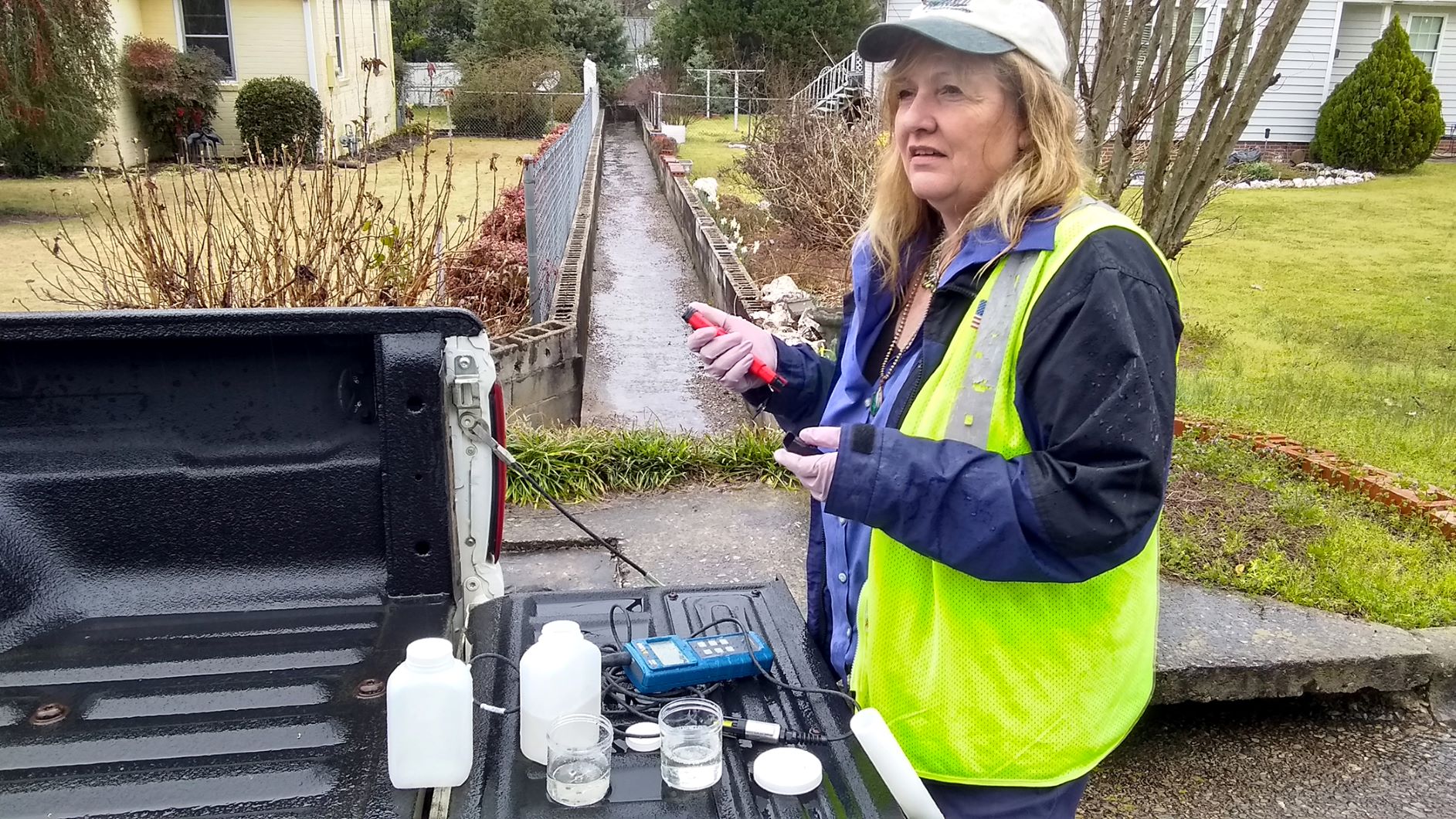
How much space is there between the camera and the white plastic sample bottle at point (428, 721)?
5.23 feet

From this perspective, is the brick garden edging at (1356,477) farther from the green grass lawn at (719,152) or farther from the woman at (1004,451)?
the green grass lawn at (719,152)

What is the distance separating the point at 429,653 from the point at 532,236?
6132 millimetres

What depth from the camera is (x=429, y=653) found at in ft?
5.29

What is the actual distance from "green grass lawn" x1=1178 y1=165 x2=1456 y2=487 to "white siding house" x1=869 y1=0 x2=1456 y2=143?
624 centimetres

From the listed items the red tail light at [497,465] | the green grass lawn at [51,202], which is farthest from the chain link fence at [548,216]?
the red tail light at [497,465]

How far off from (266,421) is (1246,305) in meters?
10.4

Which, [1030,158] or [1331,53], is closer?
[1030,158]

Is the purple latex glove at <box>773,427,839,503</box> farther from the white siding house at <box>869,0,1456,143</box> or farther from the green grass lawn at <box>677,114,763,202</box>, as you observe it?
the white siding house at <box>869,0,1456,143</box>

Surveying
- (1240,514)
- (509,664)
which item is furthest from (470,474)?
(1240,514)

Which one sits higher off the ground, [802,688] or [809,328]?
[802,688]

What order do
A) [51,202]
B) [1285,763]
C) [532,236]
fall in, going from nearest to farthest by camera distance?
1. [1285,763]
2. [532,236]
3. [51,202]

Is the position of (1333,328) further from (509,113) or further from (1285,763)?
(509,113)

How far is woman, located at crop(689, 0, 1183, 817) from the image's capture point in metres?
1.62

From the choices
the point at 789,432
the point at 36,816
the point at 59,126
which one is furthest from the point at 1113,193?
the point at 59,126
